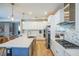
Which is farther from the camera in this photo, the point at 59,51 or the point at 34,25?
the point at 34,25

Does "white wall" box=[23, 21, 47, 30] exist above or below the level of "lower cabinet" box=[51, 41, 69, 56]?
above

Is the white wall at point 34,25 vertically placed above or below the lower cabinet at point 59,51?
above

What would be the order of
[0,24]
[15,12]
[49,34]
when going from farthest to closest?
[49,34] < [15,12] < [0,24]

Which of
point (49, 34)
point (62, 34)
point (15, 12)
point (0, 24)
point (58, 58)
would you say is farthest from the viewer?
point (49, 34)

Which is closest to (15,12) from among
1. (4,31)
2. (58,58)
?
(4,31)

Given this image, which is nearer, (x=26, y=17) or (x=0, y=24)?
(x=26, y=17)

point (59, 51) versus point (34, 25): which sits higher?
point (34, 25)

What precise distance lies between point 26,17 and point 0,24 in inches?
45.8

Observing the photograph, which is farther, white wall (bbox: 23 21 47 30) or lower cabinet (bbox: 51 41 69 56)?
white wall (bbox: 23 21 47 30)

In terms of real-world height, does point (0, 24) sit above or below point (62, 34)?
above

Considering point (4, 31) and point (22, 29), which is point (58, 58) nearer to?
point (22, 29)

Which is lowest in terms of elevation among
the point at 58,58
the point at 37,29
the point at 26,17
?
the point at 58,58

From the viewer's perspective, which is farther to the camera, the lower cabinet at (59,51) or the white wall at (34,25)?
the white wall at (34,25)

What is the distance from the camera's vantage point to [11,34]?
16.9ft
